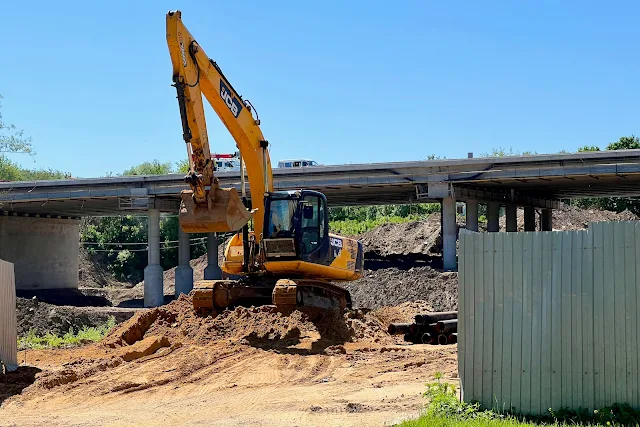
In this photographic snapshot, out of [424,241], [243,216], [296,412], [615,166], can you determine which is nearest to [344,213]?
[424,241]

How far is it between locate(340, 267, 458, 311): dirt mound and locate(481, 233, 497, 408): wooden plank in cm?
2172

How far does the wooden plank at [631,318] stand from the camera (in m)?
10.0

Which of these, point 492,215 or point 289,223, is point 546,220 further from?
point 289,223

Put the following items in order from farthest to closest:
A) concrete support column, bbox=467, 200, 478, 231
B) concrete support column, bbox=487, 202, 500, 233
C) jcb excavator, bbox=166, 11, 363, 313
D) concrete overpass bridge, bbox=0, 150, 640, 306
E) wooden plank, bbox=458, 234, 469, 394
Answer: concrete support column, bbox=487, 202, 500, 233
concrete support column, bbox=467, 200, 478, 231
concrete overpass bridge, bbox=0, 150, 640, 306
jcb excavator, bbox=166, 11, 363, 313
wooden plank, bbox=458, 234, 469, 394

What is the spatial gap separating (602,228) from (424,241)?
4909 centimetres

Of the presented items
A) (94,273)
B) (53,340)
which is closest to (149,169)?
(94,273)

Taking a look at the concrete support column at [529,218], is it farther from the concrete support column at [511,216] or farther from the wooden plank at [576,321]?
the wooden plank at [576,321]

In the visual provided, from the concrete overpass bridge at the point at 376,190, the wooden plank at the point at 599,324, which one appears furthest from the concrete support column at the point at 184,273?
the wooden plank at the point at 599,324

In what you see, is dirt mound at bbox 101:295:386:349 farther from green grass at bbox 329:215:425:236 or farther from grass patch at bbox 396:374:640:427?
green grass at bbox 329:215:425:236

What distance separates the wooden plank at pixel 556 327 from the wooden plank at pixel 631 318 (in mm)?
740

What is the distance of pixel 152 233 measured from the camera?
4334cm

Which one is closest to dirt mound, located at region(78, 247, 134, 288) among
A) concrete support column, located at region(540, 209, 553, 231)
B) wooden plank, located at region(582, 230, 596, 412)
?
concrete support column, located at region(540, 209, 553, 231)

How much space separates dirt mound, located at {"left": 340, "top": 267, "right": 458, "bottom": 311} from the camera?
34.0 meters

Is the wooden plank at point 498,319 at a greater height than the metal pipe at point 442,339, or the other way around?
the wooden plank at point 498,319
